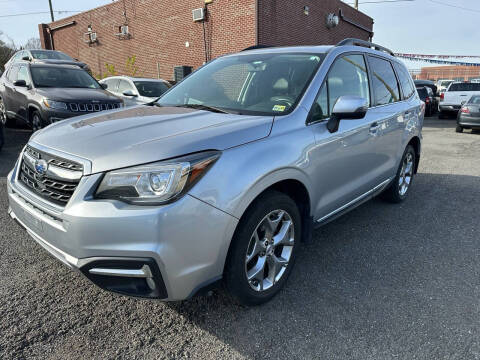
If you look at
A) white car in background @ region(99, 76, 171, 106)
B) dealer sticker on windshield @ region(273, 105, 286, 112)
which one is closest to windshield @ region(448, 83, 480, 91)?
white car in background @ region(99, 76, 171, 106)

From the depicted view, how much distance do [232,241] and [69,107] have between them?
607 cm

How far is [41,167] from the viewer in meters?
2.26

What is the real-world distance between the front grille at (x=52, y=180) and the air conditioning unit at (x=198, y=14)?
1376cm

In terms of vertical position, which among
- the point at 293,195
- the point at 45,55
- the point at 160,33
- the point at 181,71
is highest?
the point at 160,33

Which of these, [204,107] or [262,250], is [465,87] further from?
[262,250]

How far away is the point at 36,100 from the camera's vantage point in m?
7.17

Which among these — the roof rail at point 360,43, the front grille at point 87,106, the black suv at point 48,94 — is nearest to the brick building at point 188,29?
the black suv at point 48,94

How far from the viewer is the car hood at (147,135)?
2.00 m

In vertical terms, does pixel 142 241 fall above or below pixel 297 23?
below

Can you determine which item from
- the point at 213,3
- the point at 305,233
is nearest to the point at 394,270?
the point at 305,233

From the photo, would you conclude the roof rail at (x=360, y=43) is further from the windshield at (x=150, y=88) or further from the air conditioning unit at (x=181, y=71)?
the air conditioning unit at (x=181, y=71)

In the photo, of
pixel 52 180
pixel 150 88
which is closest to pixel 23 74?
pixel 150 88

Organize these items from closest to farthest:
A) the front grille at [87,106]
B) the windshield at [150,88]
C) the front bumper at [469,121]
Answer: the front grille at [87,106]
the windshield at [150,88]
the front bumper at [469,121]

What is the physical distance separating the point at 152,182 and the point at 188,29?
15.3 m
